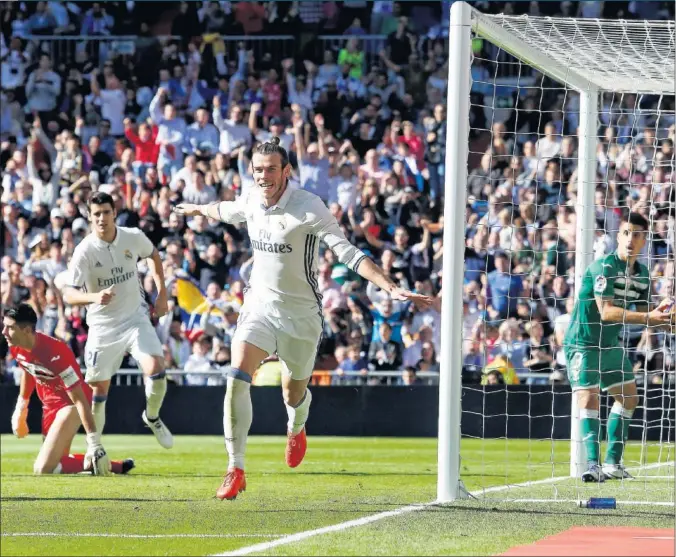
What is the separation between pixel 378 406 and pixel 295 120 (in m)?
5.72

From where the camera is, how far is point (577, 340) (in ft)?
33.9

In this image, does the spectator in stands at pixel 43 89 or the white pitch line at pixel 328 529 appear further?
the spectator in stands at pixel 43 89

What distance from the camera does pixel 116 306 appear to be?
12008mm

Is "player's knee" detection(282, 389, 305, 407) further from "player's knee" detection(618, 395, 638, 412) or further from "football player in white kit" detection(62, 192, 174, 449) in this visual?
"player's knee" detection(618, 395, 638, 412)

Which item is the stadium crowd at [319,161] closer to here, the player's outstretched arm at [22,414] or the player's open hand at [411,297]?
the player's outstretched arm at [22,414]

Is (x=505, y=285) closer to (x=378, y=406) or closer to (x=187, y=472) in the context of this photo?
(x=378, y=406)

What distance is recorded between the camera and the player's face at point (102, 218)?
1127 centimetres

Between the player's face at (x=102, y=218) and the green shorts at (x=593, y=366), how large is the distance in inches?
164

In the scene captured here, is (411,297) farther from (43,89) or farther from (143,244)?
(43,89)

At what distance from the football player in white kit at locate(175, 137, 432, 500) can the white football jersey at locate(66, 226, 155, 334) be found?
2.91 meters

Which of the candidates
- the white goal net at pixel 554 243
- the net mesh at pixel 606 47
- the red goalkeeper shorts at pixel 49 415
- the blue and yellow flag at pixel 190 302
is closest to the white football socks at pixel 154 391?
the red goalkeeper shorts at pixel 49 415

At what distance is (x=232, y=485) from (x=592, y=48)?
4480 millimetres

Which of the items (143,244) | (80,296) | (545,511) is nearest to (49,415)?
(80,296)

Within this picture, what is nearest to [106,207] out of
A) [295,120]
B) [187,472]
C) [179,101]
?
[187,472]
